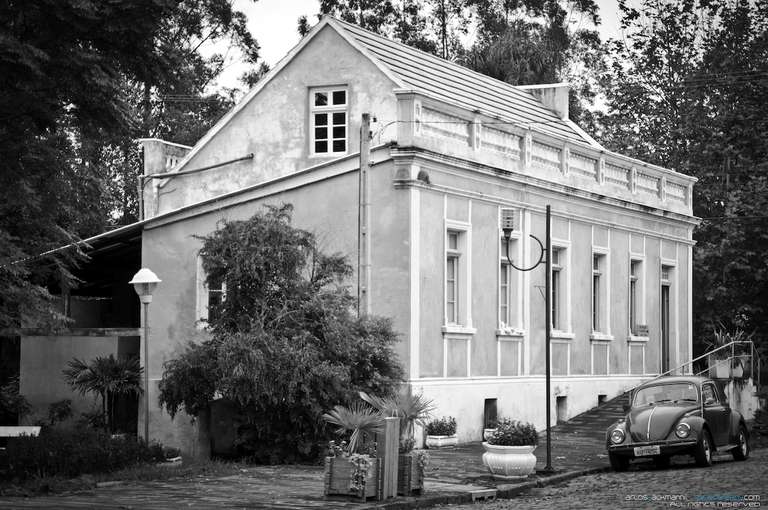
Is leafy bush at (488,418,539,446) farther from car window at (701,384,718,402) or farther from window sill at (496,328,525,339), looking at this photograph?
window sill at (496,328,525,339)

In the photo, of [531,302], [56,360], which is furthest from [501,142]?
[56,360]

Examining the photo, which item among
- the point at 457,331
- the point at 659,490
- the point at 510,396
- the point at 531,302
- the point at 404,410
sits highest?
the point at 531,302

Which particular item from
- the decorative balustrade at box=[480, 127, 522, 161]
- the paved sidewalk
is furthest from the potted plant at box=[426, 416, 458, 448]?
the decorative balustrade at box=[480, 127, 522, 161]

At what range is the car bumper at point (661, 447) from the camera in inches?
909

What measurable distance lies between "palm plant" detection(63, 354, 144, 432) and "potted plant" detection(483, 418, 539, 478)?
320 inches

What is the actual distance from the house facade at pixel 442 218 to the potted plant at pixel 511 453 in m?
5.00

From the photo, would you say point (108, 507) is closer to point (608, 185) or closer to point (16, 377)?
point (16, 377)

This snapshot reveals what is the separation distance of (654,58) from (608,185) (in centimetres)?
1367

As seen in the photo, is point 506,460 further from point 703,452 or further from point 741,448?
point 741,448

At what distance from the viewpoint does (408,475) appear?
1809 cm

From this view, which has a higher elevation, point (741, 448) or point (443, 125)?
point (443, 125)

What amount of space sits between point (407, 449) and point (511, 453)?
3.21 metres

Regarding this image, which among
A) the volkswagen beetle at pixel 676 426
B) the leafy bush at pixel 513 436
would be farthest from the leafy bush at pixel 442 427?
the leafy bush at pixel 513 436

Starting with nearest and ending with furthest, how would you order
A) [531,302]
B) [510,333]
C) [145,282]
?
[145,282] → [510,333] → [531,302]
